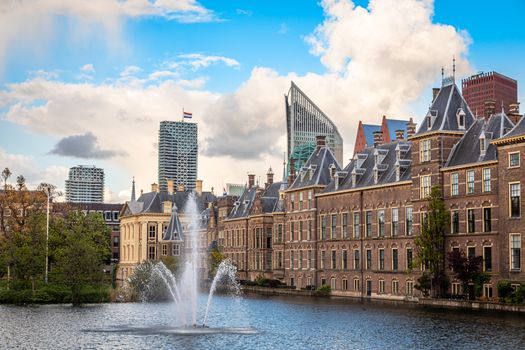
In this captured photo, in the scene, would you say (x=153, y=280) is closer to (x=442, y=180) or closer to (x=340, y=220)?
(x=340, y=220)

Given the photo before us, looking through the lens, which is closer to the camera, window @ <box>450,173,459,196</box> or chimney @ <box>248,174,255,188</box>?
window @ <box>450,173,459,196</box>

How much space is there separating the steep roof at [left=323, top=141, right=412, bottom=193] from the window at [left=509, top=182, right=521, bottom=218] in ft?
47.6

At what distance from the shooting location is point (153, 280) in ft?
266

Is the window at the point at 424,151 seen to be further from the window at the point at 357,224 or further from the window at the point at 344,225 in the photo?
the window at the point at 344,225

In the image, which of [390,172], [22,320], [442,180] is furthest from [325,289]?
[22,320]

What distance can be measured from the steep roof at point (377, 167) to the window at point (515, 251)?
50.4 feet

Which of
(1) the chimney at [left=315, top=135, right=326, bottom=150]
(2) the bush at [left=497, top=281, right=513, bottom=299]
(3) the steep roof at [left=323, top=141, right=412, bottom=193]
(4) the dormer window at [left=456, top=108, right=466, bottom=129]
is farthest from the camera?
(1) the chimney at [left=315, top=135, right=326, bottom=150]

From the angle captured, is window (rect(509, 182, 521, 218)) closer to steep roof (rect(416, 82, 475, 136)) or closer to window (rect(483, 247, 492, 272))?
window (rect(483, 247, 492, 272))

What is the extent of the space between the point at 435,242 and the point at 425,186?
5612mm

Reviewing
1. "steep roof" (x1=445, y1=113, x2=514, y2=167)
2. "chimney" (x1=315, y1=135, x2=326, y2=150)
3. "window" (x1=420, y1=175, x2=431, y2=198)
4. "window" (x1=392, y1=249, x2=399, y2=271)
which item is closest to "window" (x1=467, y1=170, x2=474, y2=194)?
"steep roof" (x1=445, y1=113, x2=514, y2=167)

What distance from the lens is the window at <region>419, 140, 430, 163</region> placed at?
250ft

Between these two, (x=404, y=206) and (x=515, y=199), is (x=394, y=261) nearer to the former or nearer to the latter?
(x=404, y=206)

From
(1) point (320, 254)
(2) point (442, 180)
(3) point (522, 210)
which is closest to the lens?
(3) point (522, 210)

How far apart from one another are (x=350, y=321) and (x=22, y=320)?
21.4 metres
